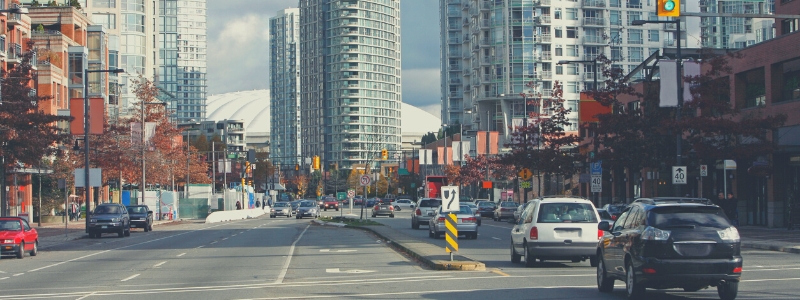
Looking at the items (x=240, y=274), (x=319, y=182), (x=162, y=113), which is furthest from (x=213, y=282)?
(x=319, y=182)

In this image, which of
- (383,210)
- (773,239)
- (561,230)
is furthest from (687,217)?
(383,210)

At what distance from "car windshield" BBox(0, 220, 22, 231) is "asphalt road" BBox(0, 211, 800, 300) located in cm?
105

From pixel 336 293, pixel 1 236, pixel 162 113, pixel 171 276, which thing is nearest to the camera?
pixel 336 293

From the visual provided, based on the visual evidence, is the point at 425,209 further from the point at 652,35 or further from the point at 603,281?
the point at 652,35

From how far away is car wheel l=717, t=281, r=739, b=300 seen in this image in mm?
14555

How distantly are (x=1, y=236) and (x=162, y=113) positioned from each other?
49110 mm

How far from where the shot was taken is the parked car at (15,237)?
30.3 metres

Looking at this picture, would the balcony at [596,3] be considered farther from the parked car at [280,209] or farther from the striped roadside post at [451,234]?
the striped roadside post at [451,234]

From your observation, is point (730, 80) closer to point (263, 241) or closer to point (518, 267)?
point (263, 241)

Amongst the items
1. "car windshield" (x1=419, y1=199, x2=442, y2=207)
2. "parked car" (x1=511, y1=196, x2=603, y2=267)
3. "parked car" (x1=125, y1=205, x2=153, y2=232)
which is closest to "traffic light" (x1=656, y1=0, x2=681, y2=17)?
"parked car" (x1=511, y1=196, x2=603, y2=267)

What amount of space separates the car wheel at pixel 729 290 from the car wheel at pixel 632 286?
4.12 ft

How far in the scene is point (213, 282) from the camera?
795 inches

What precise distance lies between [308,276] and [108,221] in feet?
89.9

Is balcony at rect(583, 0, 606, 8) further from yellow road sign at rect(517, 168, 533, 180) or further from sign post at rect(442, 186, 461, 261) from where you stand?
sign post at rect(442, 186, 461, 261)
